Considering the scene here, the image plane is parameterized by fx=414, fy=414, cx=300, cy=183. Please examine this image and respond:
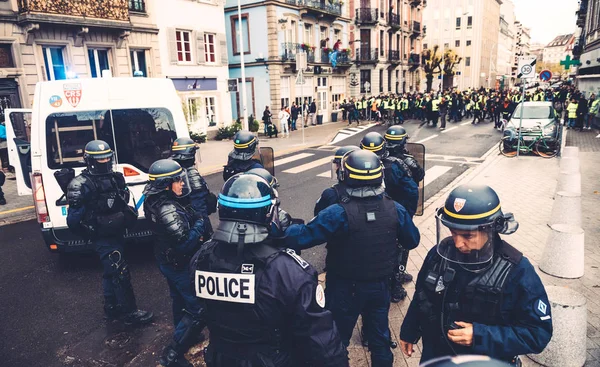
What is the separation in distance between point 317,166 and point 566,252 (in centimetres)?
904

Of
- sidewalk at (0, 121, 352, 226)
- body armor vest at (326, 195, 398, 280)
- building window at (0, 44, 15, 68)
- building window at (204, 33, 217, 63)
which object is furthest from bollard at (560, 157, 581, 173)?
building window at (204, 33, 217, 63)

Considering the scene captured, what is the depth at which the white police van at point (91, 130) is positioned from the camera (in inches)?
227

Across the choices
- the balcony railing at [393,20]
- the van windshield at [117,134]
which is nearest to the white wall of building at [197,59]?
the van windshield at [117,134]

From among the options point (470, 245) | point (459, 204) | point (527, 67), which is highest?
point (527, 67)

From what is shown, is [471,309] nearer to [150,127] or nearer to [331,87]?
[150,127]

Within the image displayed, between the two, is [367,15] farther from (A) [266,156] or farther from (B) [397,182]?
(B) [397,182]

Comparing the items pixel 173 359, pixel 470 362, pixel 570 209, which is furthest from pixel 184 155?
pixel 570 209

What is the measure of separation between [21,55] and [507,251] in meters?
17.0

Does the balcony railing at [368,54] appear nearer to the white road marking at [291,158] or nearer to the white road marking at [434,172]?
the white road marking at [291,158]

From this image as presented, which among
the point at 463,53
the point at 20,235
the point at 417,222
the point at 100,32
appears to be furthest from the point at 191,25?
the point at 463,53

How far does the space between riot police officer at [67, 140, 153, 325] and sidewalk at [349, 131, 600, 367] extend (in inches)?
99.4

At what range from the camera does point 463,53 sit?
69438mm

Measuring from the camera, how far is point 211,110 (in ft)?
74.2

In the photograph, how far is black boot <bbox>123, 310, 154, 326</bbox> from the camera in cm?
455
